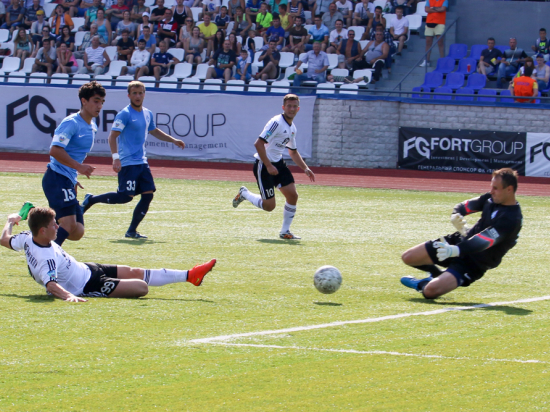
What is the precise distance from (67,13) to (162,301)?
89.0 feet

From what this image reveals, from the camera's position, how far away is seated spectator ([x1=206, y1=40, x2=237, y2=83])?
28.9 meters

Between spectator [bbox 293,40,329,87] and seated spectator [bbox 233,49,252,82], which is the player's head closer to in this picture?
spectator [bbox 293,40,329,87]

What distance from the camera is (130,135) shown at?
12453 mm

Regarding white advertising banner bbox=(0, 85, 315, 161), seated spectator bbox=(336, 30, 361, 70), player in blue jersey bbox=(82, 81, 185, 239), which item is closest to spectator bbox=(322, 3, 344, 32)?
seated spectator bbox=(336, 30, 361, 70)

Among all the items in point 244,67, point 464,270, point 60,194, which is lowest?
point 464,270

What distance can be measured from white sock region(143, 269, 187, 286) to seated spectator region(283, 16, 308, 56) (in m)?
21.9

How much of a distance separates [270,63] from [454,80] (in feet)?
20.0

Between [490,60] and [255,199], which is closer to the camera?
[255,199]

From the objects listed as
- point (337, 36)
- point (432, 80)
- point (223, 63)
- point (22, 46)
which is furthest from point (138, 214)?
point (22, 46)

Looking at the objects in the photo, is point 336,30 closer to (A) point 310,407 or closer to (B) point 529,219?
(B) point 529,219

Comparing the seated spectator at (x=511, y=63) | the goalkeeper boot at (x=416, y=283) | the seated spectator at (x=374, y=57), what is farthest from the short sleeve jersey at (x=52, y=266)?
the seated spectator at (x=511, y=63)

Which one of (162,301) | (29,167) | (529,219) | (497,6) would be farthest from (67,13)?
(162,301)

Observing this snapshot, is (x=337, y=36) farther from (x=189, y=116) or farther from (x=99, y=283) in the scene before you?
(x=99, y=283)

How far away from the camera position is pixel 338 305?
7.78m
